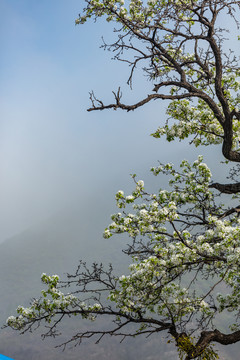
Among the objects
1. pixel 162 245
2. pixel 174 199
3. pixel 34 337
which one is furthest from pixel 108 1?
pixel 34 337

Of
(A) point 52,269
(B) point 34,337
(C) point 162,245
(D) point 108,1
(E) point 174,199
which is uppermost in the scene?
(A) point 52,269

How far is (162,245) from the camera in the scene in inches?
405

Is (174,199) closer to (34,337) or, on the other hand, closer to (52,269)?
(34,337)

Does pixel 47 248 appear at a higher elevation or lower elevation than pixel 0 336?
higher

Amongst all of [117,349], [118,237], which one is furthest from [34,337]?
[118,237]

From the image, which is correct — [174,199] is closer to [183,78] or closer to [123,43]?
[183,78]

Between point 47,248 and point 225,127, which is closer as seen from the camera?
point 225,127

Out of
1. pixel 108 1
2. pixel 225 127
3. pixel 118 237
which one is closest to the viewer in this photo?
pixel 225 127

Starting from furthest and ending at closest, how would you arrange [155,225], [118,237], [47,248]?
[47,248] < [118,237] < [155,225]

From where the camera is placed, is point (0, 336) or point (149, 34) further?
point (0, 336)

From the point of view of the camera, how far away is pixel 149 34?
1064 centimetres

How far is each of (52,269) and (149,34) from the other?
5993 inches

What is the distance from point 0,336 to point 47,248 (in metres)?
118

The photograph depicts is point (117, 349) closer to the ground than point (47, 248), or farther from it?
closer to the ground
